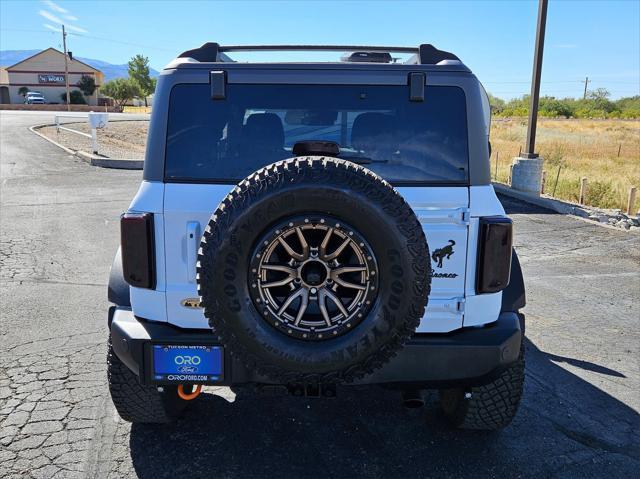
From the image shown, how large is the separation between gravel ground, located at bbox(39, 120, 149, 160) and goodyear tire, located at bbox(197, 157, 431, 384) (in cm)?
1326

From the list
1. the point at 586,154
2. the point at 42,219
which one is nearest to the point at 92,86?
the point at 586,154

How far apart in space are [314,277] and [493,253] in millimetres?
899

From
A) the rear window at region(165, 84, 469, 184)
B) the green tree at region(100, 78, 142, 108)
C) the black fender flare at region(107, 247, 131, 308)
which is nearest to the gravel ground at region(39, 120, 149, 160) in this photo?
the black fender flare at region(107, 247, 131, 308)

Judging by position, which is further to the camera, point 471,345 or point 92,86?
point 92,86

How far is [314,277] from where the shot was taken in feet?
7.80

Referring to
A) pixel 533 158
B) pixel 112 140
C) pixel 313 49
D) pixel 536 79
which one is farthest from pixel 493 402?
pixel 112 140

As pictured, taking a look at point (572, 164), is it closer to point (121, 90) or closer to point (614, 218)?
point (614, 218)

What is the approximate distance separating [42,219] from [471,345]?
27.6ft

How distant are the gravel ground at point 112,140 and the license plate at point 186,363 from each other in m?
13.0

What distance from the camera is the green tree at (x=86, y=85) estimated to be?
77.1 metres

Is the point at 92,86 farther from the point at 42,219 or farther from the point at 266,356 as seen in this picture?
the point at 266,356

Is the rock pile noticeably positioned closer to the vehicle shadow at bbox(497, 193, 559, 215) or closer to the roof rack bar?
the vehicle shadow at bbox(497, 193, 559, 215)

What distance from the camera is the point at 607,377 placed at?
13.7 feet

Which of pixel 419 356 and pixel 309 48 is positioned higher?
pixel 309 48
